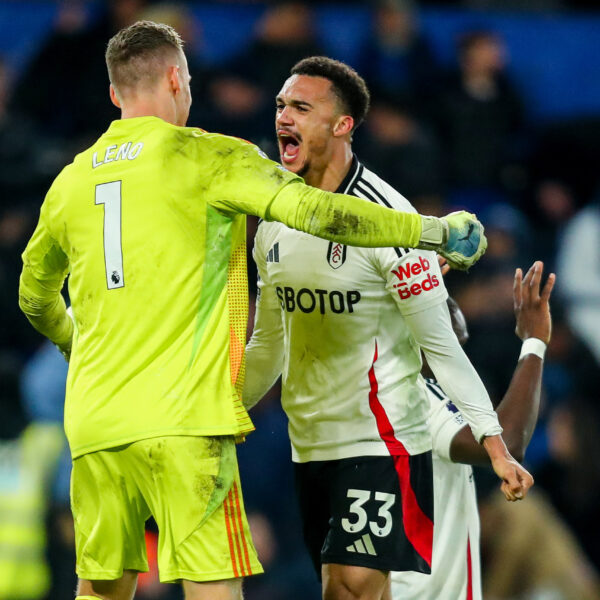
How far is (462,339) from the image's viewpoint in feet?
16.5

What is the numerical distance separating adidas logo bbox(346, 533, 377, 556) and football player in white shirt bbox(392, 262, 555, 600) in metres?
0.50

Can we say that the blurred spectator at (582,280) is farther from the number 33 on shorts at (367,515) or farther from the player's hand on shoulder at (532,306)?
the number 33 on shorts at (367,515)

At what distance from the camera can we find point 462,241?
3930 millimetres

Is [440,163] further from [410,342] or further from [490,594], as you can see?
[410,342]

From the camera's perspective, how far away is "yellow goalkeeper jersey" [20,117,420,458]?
378 cm

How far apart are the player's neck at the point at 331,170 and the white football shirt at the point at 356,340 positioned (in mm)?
60

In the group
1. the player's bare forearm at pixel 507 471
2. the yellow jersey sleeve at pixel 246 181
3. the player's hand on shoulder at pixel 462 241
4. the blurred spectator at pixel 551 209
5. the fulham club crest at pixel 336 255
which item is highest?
the blurred spectator at pixel 551 209

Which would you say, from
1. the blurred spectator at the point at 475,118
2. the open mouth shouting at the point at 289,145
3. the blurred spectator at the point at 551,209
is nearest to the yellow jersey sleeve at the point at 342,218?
the open mouth shouting at the point at 289,145

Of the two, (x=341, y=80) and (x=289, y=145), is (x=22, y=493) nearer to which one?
(x=289, y=145)

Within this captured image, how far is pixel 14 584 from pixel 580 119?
226 inches

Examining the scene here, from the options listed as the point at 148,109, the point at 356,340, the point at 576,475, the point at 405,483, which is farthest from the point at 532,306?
the point at 576,475

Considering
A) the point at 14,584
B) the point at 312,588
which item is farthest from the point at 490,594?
the point at 14,584

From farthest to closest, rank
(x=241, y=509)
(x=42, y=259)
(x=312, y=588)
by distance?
(x=312, y=588) → (x=42, y=259) → (x=241, y=509)

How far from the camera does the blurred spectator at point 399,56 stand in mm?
9523
